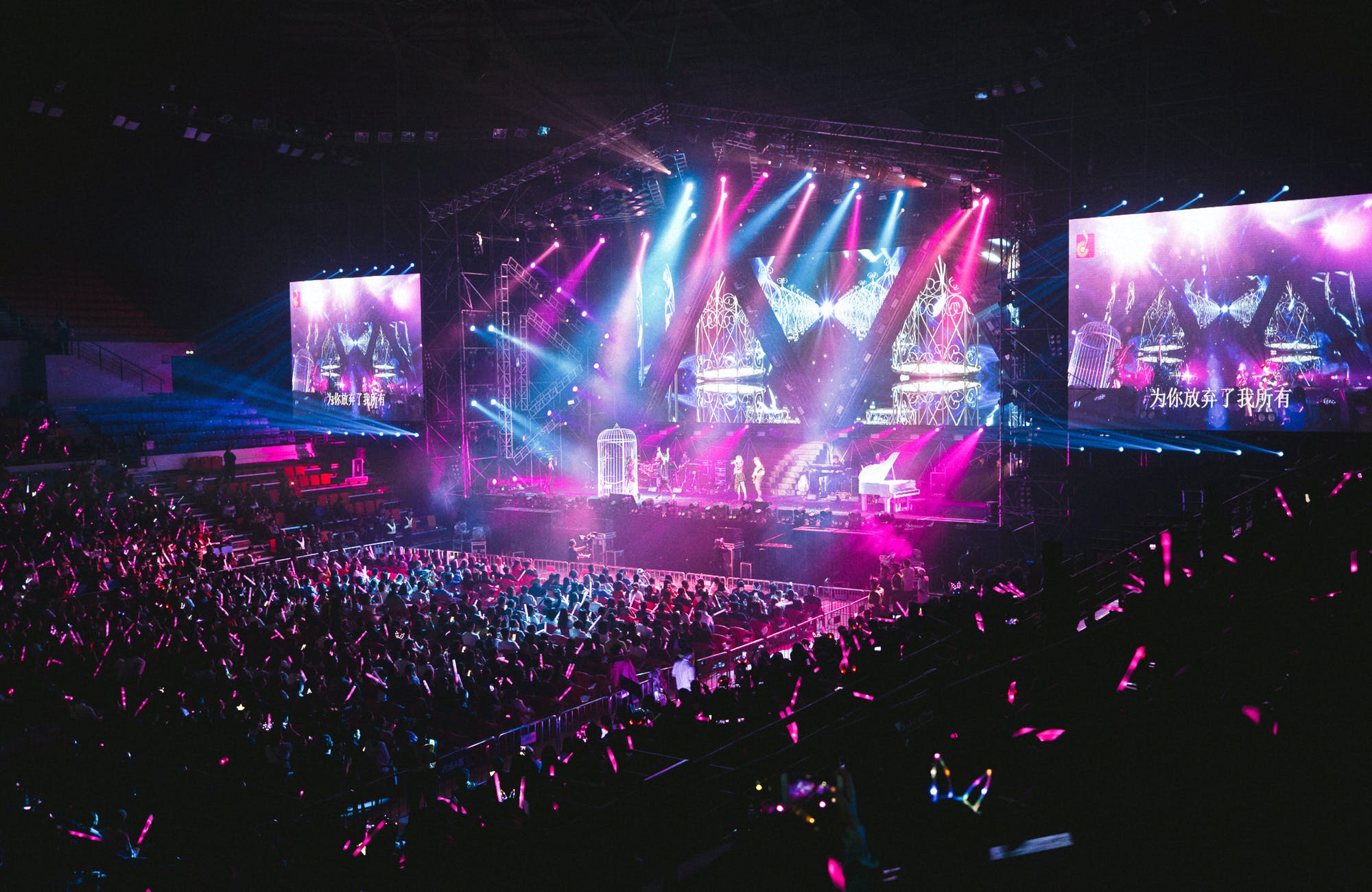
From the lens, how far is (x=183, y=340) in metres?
24.2

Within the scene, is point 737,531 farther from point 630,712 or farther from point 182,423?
point 182,423

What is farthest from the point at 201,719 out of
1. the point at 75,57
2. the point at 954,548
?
the point at 75,57

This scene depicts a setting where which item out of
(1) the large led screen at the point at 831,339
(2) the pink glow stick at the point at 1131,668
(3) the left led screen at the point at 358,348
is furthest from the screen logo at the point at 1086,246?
(3) the left led screen at the point at 358,348

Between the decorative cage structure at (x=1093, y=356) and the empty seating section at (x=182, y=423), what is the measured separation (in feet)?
57.1

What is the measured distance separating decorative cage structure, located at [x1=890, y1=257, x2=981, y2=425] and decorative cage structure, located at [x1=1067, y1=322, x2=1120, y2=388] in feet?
13.4

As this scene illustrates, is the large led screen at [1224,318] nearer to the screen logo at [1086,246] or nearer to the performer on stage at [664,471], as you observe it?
the screen logo at [1086,246]

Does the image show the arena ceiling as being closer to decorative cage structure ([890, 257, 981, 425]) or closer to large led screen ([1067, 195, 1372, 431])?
large led screen ([1067, 195, 1372, 431])

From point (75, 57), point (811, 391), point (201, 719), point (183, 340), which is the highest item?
point (75, 57)

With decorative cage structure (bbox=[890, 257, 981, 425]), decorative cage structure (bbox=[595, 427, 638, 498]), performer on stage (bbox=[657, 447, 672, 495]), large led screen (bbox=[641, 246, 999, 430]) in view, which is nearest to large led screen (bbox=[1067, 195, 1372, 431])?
large led screen (bbox=[641, 246, 999, 430])

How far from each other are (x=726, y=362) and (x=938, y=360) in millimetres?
5196

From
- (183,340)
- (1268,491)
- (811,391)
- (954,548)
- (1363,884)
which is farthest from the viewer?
(183,340)

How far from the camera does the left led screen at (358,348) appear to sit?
2234 cm

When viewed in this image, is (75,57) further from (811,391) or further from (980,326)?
(980,326)

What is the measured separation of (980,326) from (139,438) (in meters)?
17.5
